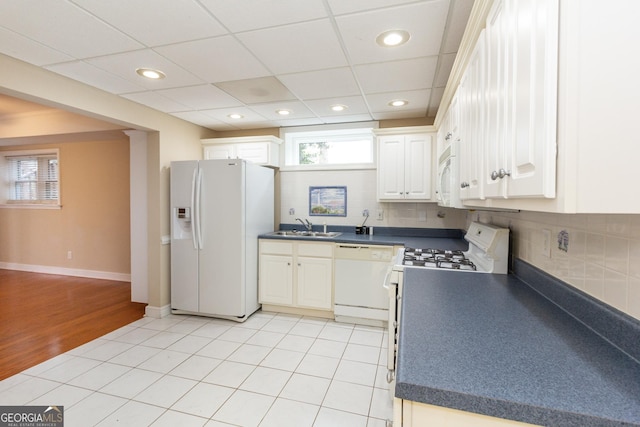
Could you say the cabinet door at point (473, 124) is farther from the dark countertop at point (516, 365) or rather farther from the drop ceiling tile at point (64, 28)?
the drop ceiling tile at point (64, 28)

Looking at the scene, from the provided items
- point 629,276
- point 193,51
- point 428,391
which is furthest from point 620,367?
point 193,51

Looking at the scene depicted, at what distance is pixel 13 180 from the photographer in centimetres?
555

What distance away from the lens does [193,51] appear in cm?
208

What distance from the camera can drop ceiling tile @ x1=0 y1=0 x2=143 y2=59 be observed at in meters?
1.62

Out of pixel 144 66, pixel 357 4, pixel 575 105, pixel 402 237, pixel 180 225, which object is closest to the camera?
pixel 575 105

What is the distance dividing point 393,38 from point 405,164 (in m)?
1.71

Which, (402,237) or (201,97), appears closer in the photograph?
(201,97)

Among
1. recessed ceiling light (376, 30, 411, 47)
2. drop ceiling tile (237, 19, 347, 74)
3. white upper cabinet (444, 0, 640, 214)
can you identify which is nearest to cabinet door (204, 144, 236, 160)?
drop ceiling tile (237, 19, 347, 74)

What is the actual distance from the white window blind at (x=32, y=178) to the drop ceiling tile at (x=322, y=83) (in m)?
4.86

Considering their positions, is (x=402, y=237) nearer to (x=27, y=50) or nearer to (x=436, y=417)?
(x=436, y=417)

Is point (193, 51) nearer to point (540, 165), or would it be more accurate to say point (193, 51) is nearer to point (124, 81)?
point (124, 81)

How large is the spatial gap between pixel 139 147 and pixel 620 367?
4302 millimetres

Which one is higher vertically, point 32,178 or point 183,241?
point 32,178

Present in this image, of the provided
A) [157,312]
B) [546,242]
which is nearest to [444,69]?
[546,242]
